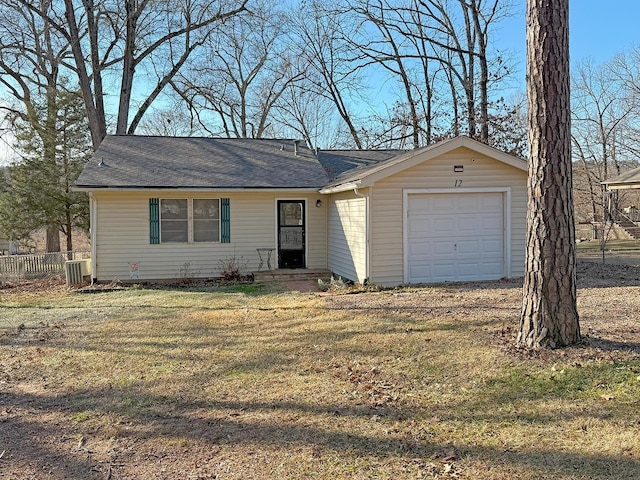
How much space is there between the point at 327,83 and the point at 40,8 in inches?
565

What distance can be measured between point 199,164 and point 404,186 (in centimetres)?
627

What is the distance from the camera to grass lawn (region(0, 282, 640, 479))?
10.7 ft

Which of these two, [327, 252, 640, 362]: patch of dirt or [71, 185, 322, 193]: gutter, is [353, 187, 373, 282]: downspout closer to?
[327, 252, 640, 362]: patch of dirt

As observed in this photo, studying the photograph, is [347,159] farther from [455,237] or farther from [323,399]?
[323,399]

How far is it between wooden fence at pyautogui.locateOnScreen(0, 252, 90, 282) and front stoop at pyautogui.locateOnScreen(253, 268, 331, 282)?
6252 millimetres

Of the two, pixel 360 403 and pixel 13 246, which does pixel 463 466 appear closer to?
pixel 360 403

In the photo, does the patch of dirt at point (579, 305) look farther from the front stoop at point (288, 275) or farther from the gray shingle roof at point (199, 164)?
the gray shingle roof at point (199, 164)

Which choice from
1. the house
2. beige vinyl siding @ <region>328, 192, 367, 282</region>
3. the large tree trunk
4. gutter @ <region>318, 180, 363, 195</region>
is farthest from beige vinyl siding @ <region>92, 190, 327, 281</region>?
the large tree trunk

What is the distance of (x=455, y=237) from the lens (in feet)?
35.2

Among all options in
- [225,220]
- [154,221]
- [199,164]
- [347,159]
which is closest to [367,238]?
[225,220]

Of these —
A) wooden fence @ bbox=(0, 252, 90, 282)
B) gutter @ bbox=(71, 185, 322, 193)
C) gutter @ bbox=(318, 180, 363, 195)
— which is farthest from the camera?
wooden fence @ bbox=(0, 252, 90, 282)

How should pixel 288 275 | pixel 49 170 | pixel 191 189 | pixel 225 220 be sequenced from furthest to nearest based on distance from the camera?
pixel 49 170 < pixel 225 220 < pixel 288 275 < pixel 191 189

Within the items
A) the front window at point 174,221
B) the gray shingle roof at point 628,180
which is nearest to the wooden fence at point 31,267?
the front window at point 174,221

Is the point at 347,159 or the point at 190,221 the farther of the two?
the point at 347,159
